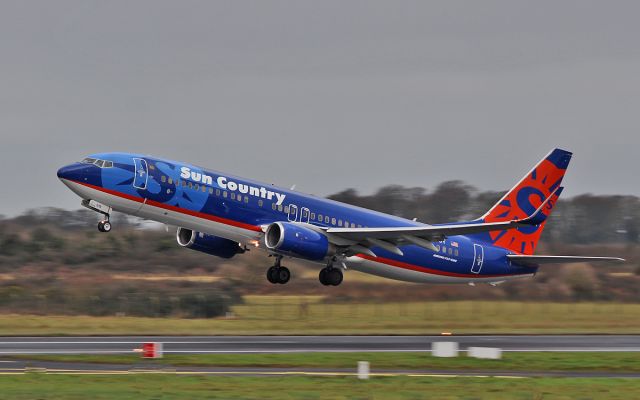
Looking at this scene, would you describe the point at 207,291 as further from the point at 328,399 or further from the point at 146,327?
the point at 328,399

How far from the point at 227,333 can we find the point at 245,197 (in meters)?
7.20

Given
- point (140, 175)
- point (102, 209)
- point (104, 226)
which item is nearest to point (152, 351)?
point (104, 226)

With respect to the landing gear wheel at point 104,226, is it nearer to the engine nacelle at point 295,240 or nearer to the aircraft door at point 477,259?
the engine nacelle at point 295,240

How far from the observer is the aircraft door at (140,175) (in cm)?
4431

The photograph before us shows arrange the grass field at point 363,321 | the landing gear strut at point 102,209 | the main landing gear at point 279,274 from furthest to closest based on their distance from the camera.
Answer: the grass field at point 363,321, the main landing gear at point 279,274, the landing gear strut at point 102,209

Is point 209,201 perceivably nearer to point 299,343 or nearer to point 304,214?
point 304,214

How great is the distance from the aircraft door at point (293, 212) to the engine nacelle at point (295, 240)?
1468mm

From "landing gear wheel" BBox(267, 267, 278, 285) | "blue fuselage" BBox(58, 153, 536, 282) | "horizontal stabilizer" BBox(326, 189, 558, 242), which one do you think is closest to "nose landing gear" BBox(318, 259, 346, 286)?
"blue fuselage" BBox(58, 153, 536, 282)

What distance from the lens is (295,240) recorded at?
1772 inches

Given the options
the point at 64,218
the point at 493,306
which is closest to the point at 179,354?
the point at 493,306

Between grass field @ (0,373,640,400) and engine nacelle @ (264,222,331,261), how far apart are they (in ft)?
37.7

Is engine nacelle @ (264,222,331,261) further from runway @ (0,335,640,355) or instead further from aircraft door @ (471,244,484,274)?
aircraft door @ (471,244,484,274)

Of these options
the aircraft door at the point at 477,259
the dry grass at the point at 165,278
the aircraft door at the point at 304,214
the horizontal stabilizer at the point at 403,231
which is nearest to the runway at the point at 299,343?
the horizontal stabilizer at the point at 403,231

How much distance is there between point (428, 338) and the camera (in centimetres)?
4884
